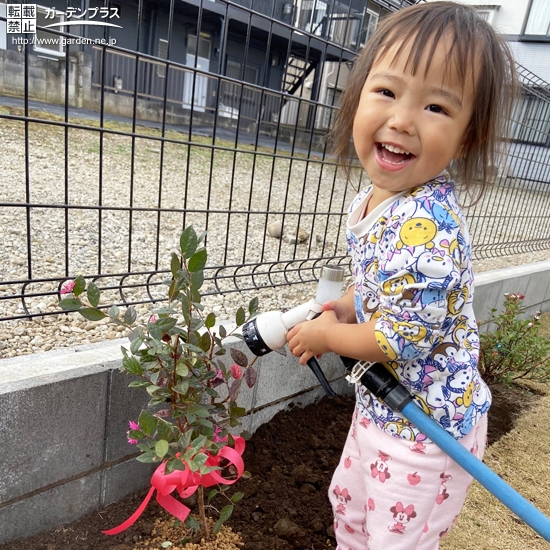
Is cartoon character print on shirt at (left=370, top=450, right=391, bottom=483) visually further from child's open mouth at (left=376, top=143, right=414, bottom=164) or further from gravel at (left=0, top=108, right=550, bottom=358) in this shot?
gravel at (left=0, top=108, right=550, bottom=358)

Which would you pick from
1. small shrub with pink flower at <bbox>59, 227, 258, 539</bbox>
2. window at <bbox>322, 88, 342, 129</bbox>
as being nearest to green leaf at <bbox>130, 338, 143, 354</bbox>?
small shrub with pink flower at <bbox>59, 227, 258, 539</bbox>

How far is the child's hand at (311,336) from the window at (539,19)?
1905 centimetres

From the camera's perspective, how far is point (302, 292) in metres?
3.18

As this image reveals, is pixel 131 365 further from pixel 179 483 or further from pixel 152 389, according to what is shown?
pixel 179 483

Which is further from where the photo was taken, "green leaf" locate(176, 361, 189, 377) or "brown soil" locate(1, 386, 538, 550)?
"brown soil" locate(1, 386, 538, 550)

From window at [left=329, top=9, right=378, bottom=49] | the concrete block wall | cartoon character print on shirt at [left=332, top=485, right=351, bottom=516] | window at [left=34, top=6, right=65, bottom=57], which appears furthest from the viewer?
window at [left=329, top=9, right=378, bottom=49]

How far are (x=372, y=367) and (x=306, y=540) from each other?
841 millimetres

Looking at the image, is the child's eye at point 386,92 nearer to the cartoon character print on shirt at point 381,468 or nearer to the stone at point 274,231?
the cartoon character print on shirt at point 381,468

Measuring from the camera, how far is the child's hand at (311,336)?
1.26m

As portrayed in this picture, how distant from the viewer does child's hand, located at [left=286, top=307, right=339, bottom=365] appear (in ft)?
4.13

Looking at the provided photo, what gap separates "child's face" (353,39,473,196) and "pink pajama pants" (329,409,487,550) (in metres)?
0.66

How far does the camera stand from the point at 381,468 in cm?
129

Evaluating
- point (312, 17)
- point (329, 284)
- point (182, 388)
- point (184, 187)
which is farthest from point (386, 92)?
point (184, 187)

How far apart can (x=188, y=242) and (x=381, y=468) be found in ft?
2.51
